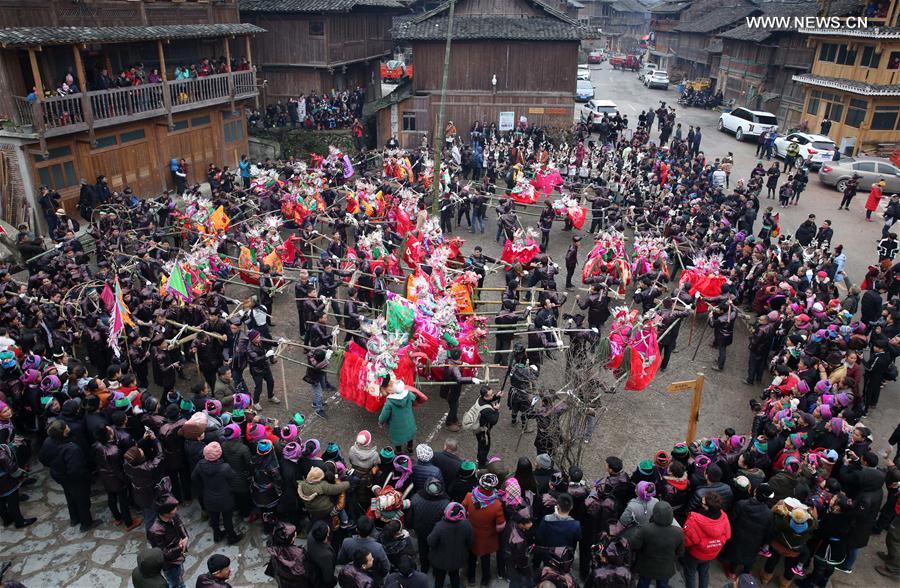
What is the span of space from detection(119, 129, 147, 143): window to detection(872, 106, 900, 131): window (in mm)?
34422

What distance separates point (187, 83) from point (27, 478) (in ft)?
61.4

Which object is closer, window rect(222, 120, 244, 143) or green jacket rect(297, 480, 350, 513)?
green jacket rect(297, 480, 350, 513)

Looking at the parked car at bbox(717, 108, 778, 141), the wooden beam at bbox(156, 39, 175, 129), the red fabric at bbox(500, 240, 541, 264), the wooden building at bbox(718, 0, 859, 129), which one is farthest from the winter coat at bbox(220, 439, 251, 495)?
the wooden building at bbox(718, 0, 859, 129)

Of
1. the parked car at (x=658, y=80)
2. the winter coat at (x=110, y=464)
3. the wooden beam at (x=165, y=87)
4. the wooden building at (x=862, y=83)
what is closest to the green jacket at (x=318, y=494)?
the winter coat at (x=110, y=464)

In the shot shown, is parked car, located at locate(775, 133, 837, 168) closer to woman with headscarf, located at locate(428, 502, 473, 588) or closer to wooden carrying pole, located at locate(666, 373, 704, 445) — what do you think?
wooden carrying pole, located at locate(666, 373, 704, 445)

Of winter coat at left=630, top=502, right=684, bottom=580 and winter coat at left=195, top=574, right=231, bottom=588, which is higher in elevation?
winter coat at left=195, top=574, right=231, bottom=588

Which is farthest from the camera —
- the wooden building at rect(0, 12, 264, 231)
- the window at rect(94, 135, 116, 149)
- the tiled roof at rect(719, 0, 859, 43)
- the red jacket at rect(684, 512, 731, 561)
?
the tiled roof at rect(719, 0, 859, 43)

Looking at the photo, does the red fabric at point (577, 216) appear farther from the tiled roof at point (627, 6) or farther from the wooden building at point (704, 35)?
the tiled roof at point (627, 6)

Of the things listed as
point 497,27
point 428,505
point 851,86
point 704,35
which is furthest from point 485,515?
point 704,35

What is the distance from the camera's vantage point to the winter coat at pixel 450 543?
7762mm

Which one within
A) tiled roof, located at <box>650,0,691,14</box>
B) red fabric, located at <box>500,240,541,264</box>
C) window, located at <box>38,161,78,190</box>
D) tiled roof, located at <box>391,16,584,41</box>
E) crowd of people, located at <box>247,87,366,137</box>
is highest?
tiled roof, located at <box>650,0,691,14</box>

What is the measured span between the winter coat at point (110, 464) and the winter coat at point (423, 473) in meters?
4.10

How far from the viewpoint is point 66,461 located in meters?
8.92

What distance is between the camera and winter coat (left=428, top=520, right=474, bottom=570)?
7.76 meters
